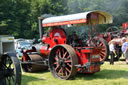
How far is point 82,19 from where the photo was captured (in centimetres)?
491

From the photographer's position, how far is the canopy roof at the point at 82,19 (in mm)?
4941

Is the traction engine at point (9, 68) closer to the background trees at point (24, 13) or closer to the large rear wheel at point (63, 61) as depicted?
the large rear wheel at point (63, 61)

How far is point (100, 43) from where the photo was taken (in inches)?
344

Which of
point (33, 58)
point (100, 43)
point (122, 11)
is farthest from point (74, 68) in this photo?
point (122, 11)

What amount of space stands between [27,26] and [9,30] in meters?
3.08

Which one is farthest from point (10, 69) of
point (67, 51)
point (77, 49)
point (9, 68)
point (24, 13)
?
point (24, 13)

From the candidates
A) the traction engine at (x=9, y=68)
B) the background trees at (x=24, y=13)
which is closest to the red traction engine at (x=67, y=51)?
the traction engine at (x=9, y=68)

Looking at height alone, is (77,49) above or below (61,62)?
above

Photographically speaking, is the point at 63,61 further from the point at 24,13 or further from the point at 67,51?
the point at 24,13

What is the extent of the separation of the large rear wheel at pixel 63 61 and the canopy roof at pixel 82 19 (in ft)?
2.36

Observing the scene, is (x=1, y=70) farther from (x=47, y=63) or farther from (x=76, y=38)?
(x=76, y=38)

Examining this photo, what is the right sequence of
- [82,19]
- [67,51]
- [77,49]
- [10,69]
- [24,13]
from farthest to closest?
1. [24,13]
2. [77,49]
3. [67,51]
4. [82,19]
5. [10,69]

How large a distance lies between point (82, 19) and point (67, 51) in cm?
98

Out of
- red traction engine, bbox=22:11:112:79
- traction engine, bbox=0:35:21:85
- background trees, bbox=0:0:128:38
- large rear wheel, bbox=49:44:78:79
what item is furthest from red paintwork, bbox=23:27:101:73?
background trees, bbox=0:0:128:38
